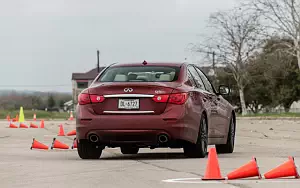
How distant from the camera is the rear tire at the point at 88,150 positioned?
39.1ft

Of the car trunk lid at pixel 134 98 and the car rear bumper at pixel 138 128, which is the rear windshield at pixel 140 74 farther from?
the car rear bumper at pixel 138 128

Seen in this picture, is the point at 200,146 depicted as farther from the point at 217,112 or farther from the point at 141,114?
the point at 217,112

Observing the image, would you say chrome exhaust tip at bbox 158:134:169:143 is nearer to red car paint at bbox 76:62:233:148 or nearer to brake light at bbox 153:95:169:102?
red car paint at bbox 76:62:233:148

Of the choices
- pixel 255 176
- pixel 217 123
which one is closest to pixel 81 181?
pixel 255 176

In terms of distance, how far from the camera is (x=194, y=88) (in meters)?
11.9

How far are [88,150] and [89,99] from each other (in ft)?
3.22

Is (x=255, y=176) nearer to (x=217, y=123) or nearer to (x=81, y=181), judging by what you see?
(x=81, y=181)

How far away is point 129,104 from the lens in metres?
11.2

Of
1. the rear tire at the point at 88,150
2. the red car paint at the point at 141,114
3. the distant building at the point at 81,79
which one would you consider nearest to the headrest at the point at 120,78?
the red car paint at the point at 141,114

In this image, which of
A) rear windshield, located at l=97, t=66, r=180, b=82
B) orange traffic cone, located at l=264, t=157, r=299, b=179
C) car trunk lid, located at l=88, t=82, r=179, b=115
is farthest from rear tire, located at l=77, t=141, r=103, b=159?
orange traffic cone, located at l=264, t=157, r=299, b=179

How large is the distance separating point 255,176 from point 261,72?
74985 mm

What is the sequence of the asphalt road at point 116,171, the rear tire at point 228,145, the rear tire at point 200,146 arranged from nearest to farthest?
the asphalt road at point 116,171
the rear tire at point 200,146
the rear tire at point 228,145

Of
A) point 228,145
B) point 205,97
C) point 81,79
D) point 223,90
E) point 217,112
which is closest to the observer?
point 205,97

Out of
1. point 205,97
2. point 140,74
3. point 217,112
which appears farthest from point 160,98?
point 217,112
